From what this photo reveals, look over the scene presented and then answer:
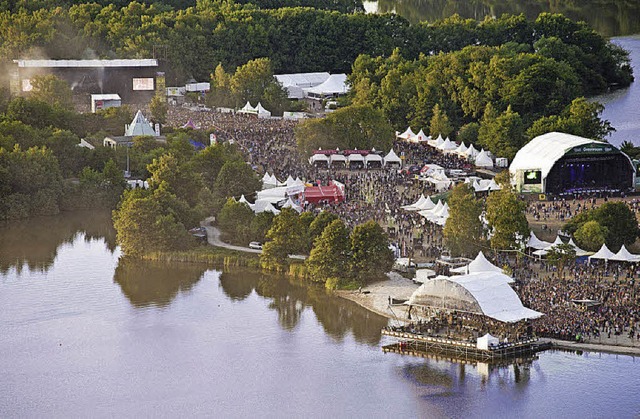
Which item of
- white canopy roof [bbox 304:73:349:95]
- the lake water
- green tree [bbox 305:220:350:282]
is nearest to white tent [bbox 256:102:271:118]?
white canopy roof [bbox 304:73:349:95]

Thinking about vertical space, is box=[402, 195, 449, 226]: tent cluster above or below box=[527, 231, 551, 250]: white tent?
above

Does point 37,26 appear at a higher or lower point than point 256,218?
higher

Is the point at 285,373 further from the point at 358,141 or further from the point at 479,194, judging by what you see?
the point at 358,141

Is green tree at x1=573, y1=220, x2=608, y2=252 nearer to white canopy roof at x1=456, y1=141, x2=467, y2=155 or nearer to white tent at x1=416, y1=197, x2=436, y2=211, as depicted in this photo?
white tent at x1=416, y1=197, x2=436, y2=211

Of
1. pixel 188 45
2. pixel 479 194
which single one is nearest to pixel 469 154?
pixel 479 194

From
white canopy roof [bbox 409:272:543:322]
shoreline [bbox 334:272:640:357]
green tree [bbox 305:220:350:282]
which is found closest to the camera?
white canopy roof [bbox 409:272:543:322]
